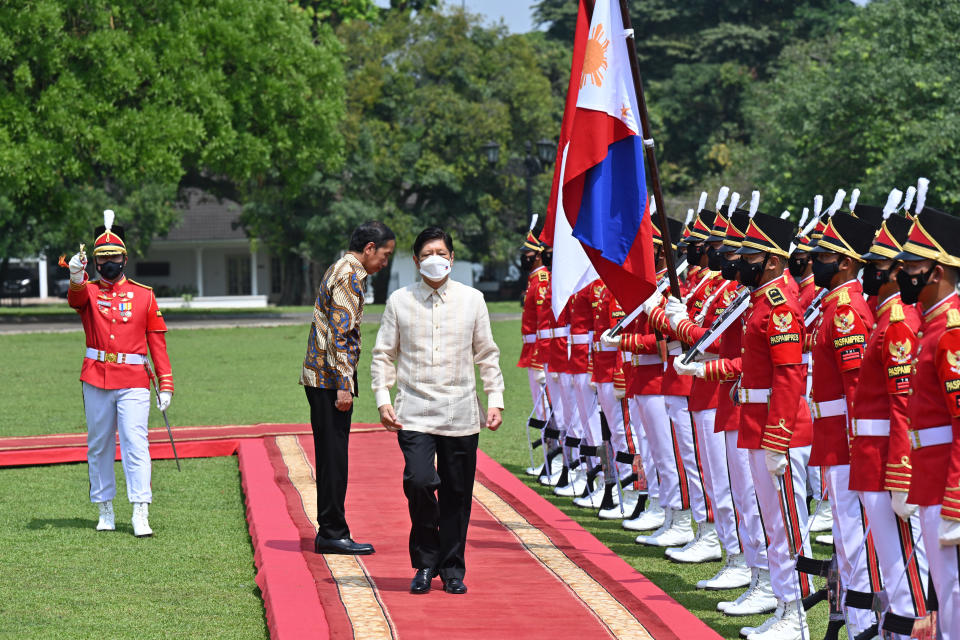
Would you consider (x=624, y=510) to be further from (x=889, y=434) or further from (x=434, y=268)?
(x=889, y=434)

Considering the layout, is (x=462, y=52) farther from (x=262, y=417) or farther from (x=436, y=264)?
(x=436, y=264)

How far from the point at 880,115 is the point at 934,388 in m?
28.1

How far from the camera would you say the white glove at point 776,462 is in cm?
640

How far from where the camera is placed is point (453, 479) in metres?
7.01

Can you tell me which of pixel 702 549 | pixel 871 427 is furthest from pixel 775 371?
pixel 702 549

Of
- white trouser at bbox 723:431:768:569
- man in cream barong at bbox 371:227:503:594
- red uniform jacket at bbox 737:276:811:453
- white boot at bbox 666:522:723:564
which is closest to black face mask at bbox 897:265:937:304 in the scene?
red uniform jacket at bbox 737:276:811:453

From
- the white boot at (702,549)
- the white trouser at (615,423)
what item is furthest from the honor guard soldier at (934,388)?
the white trouser at (615,423)

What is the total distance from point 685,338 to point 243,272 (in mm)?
54870

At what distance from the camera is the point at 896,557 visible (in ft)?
17.7

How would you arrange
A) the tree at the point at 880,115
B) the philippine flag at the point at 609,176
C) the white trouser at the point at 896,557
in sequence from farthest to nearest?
the tree at the point at 880,115
the philippine flag at the point at 609,176
the white trouser at the point at 896,557

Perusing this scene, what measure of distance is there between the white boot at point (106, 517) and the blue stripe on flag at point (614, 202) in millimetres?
4021

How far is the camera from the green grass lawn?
6.88 m

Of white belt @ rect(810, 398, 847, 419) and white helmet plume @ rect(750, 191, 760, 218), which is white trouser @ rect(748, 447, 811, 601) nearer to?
white belt @ rect(810, 398, 847, 419)

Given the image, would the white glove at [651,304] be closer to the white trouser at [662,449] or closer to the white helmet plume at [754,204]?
the white trouser at [662,449]
